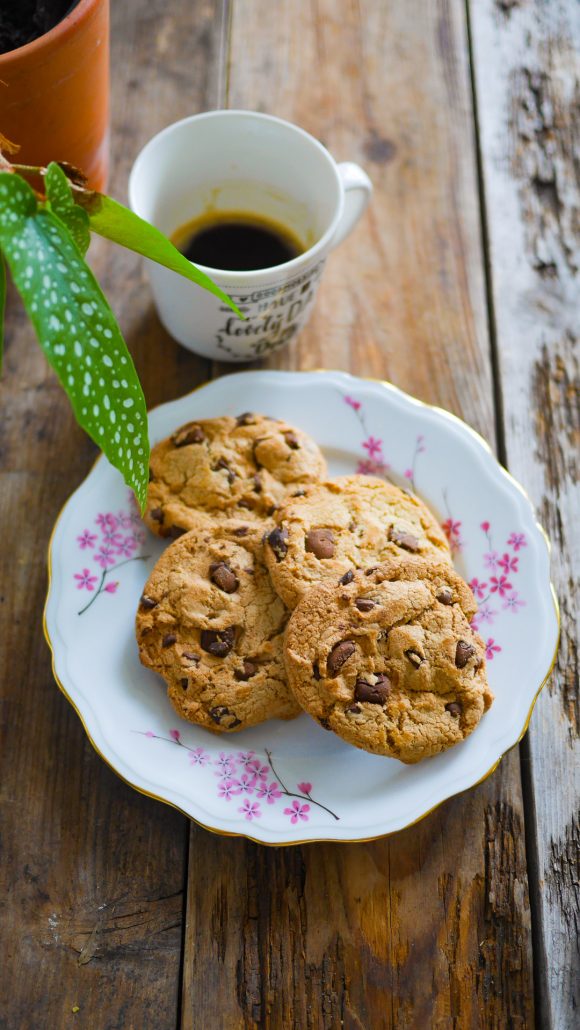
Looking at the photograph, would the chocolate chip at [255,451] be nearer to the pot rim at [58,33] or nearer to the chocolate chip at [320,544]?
the chocolate chip at [320,544]

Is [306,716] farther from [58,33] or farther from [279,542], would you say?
[58,33]

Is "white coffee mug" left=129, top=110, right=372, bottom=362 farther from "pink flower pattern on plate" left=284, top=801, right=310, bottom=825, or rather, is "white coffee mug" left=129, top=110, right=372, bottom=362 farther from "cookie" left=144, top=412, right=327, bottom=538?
"pink flower pattern on plate" left=284, top=801, right=310, bottom=825

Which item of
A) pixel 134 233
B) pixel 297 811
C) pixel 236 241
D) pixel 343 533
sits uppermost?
pixel 134 233

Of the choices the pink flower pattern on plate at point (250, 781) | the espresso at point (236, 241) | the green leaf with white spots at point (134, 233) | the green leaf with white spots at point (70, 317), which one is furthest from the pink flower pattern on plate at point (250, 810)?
the espresso at point (236, 241)

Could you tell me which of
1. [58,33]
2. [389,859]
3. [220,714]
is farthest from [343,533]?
[58,33]

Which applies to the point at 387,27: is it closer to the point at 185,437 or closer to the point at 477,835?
the point at 185,437

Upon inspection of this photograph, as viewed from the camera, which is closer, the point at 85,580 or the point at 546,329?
the point at 85,580

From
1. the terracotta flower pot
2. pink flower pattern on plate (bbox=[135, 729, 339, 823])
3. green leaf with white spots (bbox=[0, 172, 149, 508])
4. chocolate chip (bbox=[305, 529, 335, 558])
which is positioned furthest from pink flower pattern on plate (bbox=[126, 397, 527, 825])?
the terracotta flower pot

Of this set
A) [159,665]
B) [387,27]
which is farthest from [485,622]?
[387,27]
